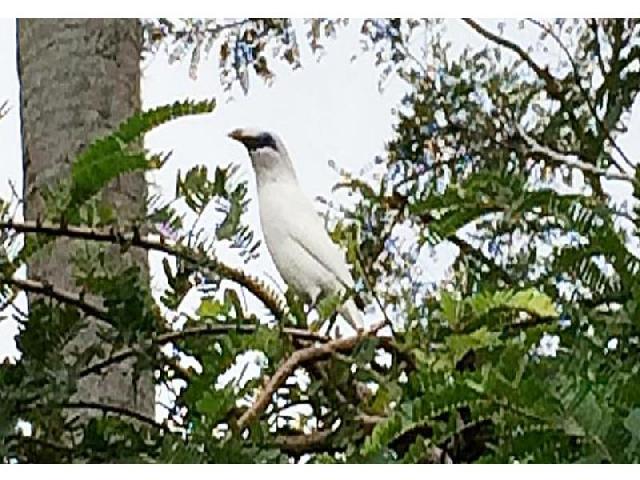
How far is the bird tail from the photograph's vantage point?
1.88 ft

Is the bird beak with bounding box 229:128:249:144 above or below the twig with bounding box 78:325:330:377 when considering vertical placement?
above

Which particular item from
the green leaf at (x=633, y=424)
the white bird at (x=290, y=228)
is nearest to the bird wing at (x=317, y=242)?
the white bird at (x=290, y=228)

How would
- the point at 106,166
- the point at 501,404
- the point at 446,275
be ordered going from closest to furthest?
the point at 501,404 → the point at 106,166 → the point at 446,275

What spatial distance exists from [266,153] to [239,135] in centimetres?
5

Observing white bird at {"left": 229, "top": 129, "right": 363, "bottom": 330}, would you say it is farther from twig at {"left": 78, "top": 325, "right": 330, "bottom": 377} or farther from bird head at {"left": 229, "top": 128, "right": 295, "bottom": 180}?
twig at {"left": 78, "top": 325, "right": 330, "bottom": 377}

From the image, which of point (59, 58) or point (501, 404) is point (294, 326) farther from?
point (59, 58)

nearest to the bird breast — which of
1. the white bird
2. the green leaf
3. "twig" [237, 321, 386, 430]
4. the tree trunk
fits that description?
the white bird

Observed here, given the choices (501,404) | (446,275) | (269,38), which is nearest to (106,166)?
(501,404)

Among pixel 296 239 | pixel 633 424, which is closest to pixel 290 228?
pixel 296 239

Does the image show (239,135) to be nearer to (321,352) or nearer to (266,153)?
(266,153)

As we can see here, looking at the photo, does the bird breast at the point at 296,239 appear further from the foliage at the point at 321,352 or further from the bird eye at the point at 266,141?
the foliage at the point at 321,352

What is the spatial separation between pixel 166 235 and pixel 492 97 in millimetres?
668
